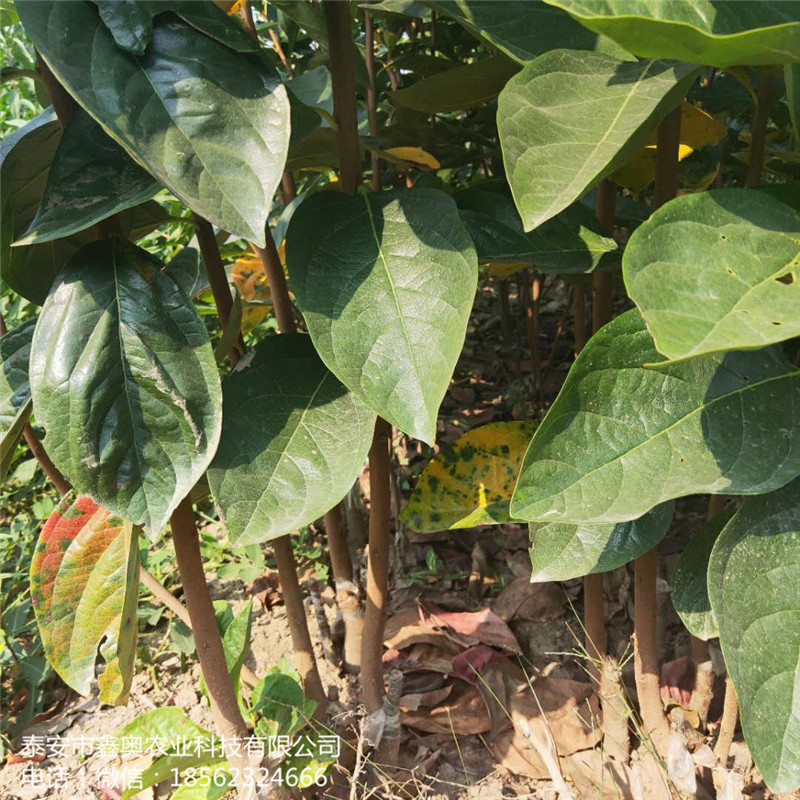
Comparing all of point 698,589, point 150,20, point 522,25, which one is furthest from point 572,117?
point 698,589

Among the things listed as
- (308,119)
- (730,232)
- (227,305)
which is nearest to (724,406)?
(730,232)

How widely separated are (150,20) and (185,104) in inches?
3.3

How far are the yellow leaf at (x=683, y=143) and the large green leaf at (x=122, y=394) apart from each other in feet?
1.95

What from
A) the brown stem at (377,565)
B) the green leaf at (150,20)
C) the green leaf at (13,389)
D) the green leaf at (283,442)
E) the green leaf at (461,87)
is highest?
the green leaf at (150,20)

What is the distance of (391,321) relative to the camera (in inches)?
29.3

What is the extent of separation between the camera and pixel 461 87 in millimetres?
941

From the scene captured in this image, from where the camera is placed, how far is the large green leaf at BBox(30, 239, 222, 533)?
0.77 metres

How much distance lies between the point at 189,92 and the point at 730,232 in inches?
19.0

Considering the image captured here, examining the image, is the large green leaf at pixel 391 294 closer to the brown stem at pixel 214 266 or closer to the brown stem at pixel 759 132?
the brown stem at pixel 214 266

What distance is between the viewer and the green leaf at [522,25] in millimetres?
750

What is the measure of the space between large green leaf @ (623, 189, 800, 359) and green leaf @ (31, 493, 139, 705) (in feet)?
2.27

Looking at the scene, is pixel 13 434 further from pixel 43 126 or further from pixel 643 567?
pixel 643 567

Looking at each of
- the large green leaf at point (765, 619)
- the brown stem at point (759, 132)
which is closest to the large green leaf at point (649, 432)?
the large green leaf at point (765, 619)

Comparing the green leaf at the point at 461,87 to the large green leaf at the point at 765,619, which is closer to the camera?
the large green leaf at the point at 765,619
